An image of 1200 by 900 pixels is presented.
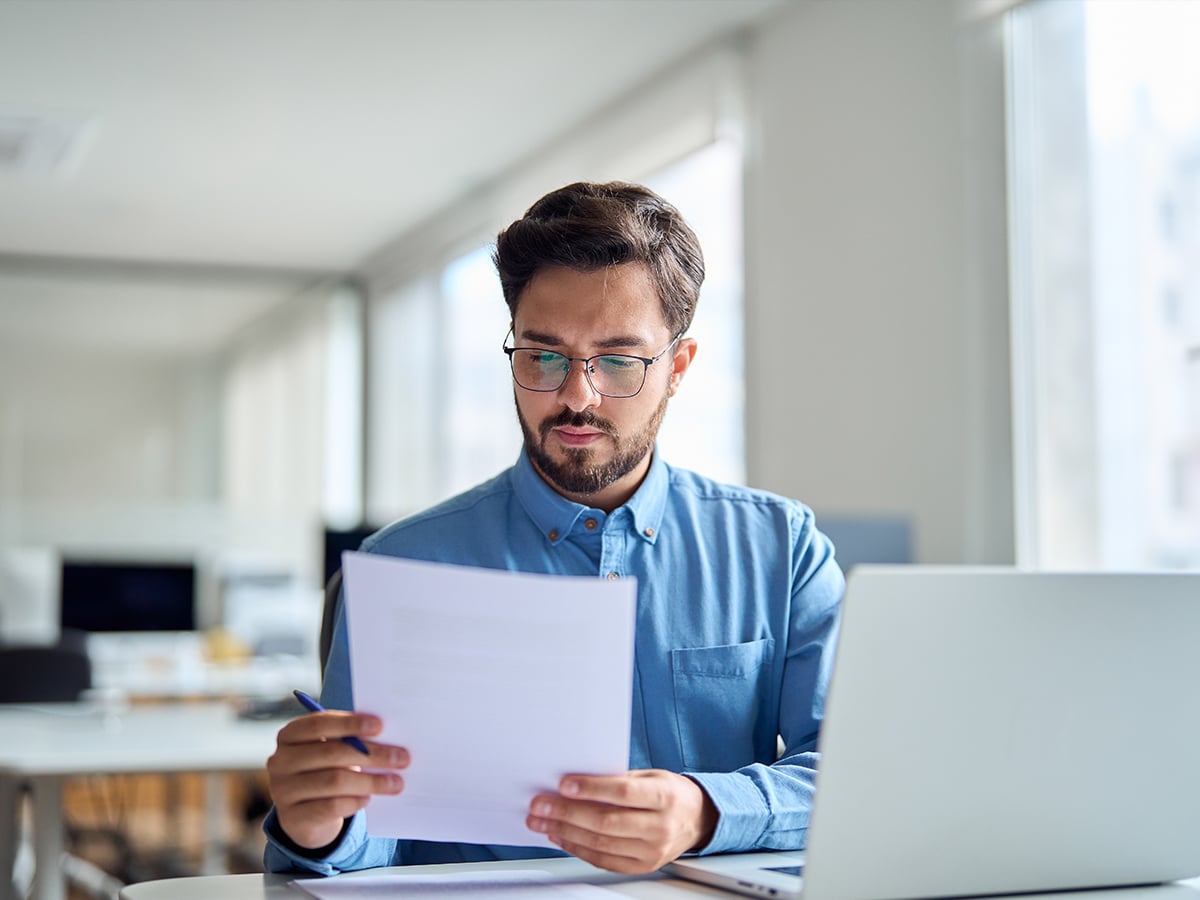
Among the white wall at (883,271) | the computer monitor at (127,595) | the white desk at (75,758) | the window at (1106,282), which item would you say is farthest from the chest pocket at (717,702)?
the computer monitor at (127,595)

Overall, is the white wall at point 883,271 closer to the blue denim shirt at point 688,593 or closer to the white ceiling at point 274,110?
the white ceiling at point 274,110

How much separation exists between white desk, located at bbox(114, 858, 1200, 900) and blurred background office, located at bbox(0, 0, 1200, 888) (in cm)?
162

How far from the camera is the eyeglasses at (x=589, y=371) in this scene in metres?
1.35

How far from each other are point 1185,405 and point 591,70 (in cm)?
243

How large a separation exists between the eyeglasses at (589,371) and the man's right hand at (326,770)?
457 mm

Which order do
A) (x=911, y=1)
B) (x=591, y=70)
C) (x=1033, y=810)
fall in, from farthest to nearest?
(x=591, y=70) → (x=911, y=1) → (x=1033, y=810)

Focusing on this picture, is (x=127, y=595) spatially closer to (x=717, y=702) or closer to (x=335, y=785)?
(x=717, y=702)

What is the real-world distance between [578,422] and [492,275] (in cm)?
200

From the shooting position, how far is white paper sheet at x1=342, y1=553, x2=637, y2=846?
923mm

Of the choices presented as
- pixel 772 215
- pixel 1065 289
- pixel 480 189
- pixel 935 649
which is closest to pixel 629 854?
pixel 935 649

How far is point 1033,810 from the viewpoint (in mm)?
1031

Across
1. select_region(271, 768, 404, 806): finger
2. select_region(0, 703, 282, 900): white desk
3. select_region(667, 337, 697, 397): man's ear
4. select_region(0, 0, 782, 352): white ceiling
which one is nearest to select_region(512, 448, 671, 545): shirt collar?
select_region(667, 337, 697, 397): man's ear

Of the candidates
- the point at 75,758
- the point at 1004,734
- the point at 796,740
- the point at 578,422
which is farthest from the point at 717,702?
the point at 75,758

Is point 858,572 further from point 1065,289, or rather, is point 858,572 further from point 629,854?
point 1065,289
